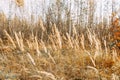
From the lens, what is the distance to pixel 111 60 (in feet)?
16.7

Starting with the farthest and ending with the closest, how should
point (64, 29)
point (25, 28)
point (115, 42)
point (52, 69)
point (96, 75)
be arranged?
point (25, 28), point (64, 29), point (115, 42), point (52, 69), point (96, 75)

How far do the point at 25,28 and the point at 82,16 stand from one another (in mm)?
1902

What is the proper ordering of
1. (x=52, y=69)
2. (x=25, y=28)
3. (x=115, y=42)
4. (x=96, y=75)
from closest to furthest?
(x=96, y=75) → (x=52, y=69) → (x=115, y=42) → (x=25, y=28)

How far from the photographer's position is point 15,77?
4.46m

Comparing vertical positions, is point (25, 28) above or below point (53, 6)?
below

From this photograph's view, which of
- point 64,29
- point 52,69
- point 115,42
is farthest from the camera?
point 64,29

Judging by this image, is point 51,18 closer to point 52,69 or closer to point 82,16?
point 82,16

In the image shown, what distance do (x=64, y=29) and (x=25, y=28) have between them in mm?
1448

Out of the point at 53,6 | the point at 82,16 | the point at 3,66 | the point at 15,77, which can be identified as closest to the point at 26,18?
the point at 53,6

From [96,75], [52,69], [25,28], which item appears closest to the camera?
[96,75]

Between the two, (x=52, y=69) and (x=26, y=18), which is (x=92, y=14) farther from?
(x=52, y=69)

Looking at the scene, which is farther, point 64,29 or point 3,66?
point 64,29

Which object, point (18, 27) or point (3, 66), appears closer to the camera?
point (3, 66)

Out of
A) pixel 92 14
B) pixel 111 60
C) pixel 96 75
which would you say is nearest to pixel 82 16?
pixel 92 14
